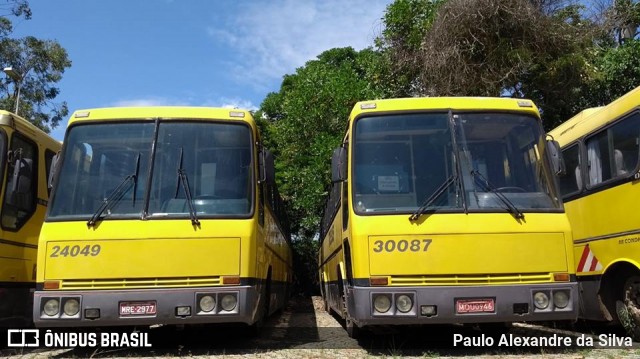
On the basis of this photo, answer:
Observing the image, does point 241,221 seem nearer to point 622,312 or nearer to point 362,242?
point 362,242

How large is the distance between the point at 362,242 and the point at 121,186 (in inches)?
111

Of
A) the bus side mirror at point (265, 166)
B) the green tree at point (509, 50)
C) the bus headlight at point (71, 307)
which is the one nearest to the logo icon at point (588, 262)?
the bus side mirror at point (265, 166)

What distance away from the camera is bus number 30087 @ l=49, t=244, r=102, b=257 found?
6012 millimetres

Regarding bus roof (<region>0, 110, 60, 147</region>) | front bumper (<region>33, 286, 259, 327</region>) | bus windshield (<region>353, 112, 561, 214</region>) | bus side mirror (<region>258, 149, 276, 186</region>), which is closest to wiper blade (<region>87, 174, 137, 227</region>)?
front bumper (<region>33, 286, 259, 327</region>)

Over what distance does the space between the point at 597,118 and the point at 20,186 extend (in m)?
7.69

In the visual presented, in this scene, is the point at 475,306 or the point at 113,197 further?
the point at 113,197

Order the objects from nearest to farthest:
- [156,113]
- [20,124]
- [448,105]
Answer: [448,105] → [156,113] → [20,124]

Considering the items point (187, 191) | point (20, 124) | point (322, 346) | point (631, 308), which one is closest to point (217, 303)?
point (187, 191)

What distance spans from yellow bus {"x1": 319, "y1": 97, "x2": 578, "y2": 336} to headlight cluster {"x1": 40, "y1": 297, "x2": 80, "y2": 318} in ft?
9.69

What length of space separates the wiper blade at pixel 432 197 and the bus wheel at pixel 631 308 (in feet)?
8.91

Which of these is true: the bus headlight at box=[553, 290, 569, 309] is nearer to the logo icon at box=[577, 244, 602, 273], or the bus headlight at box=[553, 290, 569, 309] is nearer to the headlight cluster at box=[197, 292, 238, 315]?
the logo icon at box=[577, 244, 602, 273]

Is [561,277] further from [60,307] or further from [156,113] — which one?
[60,307]

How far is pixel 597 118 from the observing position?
782 centimetres

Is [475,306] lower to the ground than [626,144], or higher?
lower
